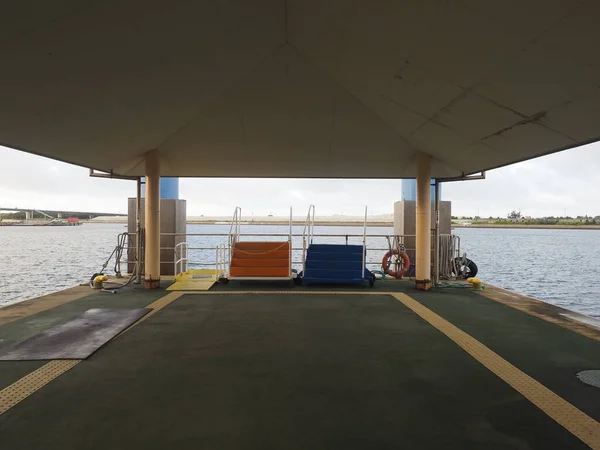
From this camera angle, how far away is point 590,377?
351 cm

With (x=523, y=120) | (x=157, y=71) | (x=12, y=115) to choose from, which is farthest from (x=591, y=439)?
(x=12, y=115)

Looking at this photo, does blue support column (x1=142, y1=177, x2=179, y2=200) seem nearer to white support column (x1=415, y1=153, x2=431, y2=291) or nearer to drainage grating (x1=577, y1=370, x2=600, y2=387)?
white support column (x1=415, y1=153, x2=431, y2=291)

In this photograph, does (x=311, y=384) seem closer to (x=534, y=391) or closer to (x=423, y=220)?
(x=534, y=391)

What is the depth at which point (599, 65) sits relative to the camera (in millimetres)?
3244

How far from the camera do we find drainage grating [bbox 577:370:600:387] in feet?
11.1

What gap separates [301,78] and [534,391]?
5.40 meters

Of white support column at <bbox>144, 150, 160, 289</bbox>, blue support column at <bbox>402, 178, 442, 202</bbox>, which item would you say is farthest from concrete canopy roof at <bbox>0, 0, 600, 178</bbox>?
blue support column at <bbox>402, 178, 442, 202</bbox>

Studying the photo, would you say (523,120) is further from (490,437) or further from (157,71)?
(157,71)

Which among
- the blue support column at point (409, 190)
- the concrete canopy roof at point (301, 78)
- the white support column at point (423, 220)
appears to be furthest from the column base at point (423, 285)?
the blue support column at point (409, 190)

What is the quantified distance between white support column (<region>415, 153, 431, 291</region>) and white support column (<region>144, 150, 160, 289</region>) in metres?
5.71

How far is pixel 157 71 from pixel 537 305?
7347 mm

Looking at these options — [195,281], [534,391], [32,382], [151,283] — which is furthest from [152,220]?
[534,391]

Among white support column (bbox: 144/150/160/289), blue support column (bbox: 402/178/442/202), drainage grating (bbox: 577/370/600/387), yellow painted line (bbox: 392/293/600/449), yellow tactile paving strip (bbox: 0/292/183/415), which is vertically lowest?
yellow tactile paving strip (bbox: 0/292/183/415)

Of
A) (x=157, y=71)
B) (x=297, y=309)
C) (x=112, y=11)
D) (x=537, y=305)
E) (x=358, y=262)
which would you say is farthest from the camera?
(x=358, y=262)
